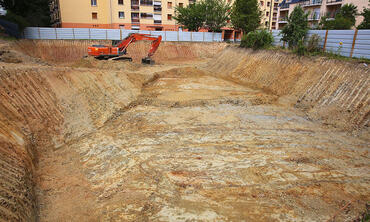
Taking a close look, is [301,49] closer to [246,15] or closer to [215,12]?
[246,15]

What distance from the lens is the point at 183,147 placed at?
30.6 ft

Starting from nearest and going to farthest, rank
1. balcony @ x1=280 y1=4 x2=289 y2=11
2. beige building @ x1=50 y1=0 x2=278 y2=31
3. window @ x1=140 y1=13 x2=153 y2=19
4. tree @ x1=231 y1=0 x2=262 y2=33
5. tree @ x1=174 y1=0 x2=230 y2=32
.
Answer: tree @ x1=231 y1=0 x2=262 y2=33
tree @ x1=174 y1=0 x2=230 y2=32
beige building @ x1=50 y1=0 x2=278 y2=31
window @ x1=140 y1=13 x2=153 y2=19
balcony @ x1=280 y1=4 x2=289 y2=11

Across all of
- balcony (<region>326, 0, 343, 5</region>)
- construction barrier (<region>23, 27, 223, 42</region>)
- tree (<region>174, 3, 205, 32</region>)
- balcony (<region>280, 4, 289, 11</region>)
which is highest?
balcony (<region>280, 4, 289, 11</region>)

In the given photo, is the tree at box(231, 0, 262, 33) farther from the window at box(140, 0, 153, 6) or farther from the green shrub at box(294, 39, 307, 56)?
the green shrub at box(294, 39, 307, 56)

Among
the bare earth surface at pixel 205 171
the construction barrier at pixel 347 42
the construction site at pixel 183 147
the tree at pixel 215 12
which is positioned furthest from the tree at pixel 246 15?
the bare earth surface at pixel 205 171

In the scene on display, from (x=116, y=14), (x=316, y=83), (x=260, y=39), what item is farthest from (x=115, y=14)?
(x=316, y=83)

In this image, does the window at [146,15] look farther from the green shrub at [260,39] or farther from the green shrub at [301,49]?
the green shrub at [301,49]

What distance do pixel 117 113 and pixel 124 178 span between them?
6.07 m

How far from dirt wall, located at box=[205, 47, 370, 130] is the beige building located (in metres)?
22.8

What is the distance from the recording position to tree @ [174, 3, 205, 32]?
124 ft

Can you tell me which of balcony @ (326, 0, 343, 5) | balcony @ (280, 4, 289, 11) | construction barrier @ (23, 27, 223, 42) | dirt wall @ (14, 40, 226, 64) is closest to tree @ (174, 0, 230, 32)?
construction barrier @ (23, 27, 223, 42)

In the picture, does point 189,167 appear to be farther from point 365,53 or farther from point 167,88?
point 365,53

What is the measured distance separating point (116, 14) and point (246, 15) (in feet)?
74.3

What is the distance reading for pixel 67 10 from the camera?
40.7 metres
